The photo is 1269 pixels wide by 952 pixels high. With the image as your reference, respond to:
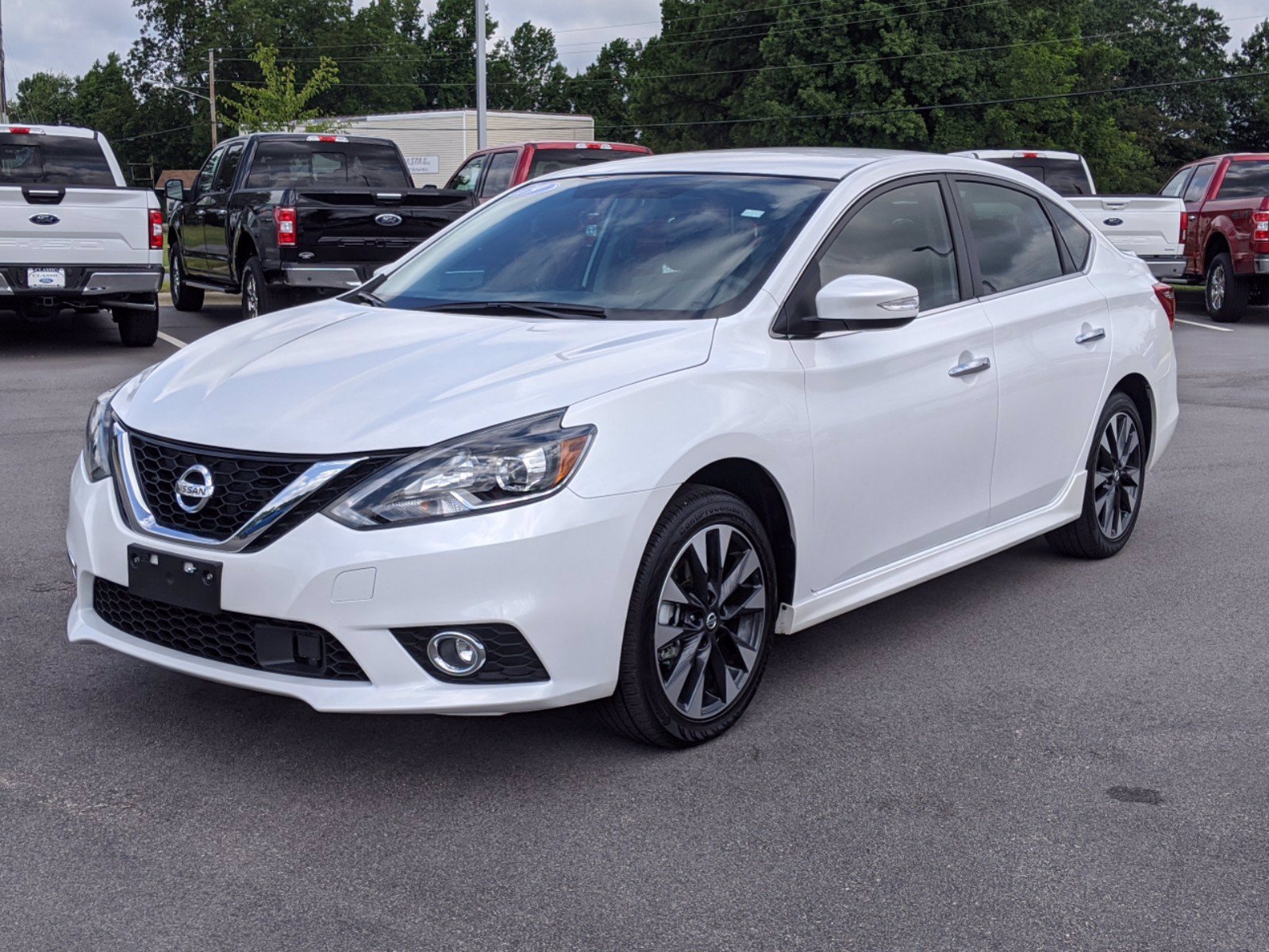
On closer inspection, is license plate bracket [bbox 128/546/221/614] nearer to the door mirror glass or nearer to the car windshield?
the car windshield

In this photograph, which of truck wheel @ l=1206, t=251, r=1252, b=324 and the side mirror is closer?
the side mirror

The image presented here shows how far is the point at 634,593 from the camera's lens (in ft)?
12.5

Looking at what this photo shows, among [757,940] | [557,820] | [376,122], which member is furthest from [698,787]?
[376,122]

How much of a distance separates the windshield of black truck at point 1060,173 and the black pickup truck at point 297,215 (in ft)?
24.2

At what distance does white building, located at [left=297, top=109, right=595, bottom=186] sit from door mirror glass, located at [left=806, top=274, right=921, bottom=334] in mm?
62486

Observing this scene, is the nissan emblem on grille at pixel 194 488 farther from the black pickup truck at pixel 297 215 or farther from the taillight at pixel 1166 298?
the black pickup truck at pixel 297 215

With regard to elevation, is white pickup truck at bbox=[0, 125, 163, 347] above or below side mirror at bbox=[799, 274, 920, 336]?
below

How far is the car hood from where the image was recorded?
3.68m

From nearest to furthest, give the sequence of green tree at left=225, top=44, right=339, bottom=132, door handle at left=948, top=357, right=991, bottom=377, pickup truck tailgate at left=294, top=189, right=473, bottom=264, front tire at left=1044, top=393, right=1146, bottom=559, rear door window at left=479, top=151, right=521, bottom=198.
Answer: door handle at left=948, top=357, right=991, bottom=377
front tire at left=1044, top=393, right=1146, bottom=559
pickup truck tailgate at left=294, top=189, right=473, bottom=264
rear door window at left=479, top=151, right=521, bottom=198
green tree at left=225, top=44, right=339, bottom=132

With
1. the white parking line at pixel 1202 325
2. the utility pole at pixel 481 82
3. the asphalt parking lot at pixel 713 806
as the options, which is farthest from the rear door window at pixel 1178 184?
the asphalt parking lot at pixel 713 806

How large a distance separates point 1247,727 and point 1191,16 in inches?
3826

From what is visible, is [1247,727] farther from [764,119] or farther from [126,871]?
[764,119]

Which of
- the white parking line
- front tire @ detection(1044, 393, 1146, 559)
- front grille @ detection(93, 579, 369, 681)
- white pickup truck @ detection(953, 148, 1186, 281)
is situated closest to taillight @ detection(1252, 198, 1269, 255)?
the white parking line

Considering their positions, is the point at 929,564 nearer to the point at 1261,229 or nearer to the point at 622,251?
the point at 622,251
